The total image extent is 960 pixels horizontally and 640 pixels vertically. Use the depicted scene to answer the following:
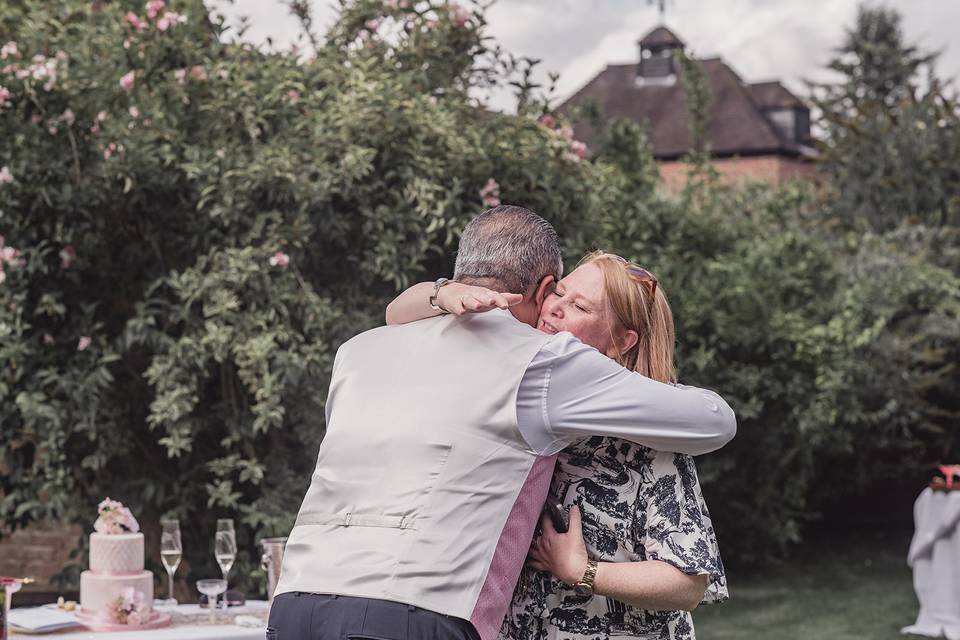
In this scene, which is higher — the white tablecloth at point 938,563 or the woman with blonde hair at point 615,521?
the woman with blonde hair at point 615,521

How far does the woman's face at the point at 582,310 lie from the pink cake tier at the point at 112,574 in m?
2.05

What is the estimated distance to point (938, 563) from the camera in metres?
10.0

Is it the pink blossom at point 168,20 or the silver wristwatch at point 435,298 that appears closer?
the silver wristwatch at point 435,298

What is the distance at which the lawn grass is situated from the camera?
32.9 feet

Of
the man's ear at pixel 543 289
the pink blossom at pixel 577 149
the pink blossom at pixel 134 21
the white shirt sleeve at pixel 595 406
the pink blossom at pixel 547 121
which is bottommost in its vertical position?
the white shirt sleeve at pixel 595 406

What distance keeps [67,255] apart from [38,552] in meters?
2.44

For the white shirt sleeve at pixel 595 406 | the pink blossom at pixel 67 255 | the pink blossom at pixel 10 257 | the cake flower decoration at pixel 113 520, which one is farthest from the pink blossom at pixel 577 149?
the white shirt sleeve at pixel 595 406

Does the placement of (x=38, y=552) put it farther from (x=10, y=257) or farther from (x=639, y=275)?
(x=639, y=275)

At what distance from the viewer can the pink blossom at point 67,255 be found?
6.49 meters

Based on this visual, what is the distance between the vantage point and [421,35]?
7352 millimetres

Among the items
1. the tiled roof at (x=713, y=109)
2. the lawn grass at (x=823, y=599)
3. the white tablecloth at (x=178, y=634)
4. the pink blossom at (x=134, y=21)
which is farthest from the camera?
the tiled roof at (x=713, y=109)

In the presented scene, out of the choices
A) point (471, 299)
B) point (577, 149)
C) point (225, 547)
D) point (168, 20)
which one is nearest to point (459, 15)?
point (577, 149)

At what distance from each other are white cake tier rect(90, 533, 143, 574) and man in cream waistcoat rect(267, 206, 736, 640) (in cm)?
179

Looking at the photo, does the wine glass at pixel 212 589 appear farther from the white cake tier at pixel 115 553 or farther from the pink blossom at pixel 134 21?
the pink blossom at pixel 134 21
